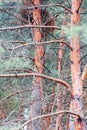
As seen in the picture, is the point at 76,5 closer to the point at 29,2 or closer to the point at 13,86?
the point at 29,2

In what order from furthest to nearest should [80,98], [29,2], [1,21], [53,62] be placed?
[53,62]
[1,21]
[29,2]
[80,98]

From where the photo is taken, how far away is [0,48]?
425 centimetres

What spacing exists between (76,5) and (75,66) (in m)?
0.88

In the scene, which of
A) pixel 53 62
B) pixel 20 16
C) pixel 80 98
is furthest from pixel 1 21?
pixel 80 98

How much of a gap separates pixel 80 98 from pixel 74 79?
0.93 ft

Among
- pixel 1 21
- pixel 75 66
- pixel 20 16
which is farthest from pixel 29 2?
pixel 75 66

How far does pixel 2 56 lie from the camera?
171 inches

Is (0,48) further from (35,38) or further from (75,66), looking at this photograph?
(35,38)

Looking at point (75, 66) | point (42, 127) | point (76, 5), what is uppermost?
point (76, 5)

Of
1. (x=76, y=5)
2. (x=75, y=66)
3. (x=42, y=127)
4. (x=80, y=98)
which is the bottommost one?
(x=42, y=127)

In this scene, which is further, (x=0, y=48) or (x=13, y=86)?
(x=13, y=86)

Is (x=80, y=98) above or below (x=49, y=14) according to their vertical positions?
below

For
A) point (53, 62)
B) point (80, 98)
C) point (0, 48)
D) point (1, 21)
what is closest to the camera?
point (0, 48)

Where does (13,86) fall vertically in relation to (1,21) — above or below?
below
